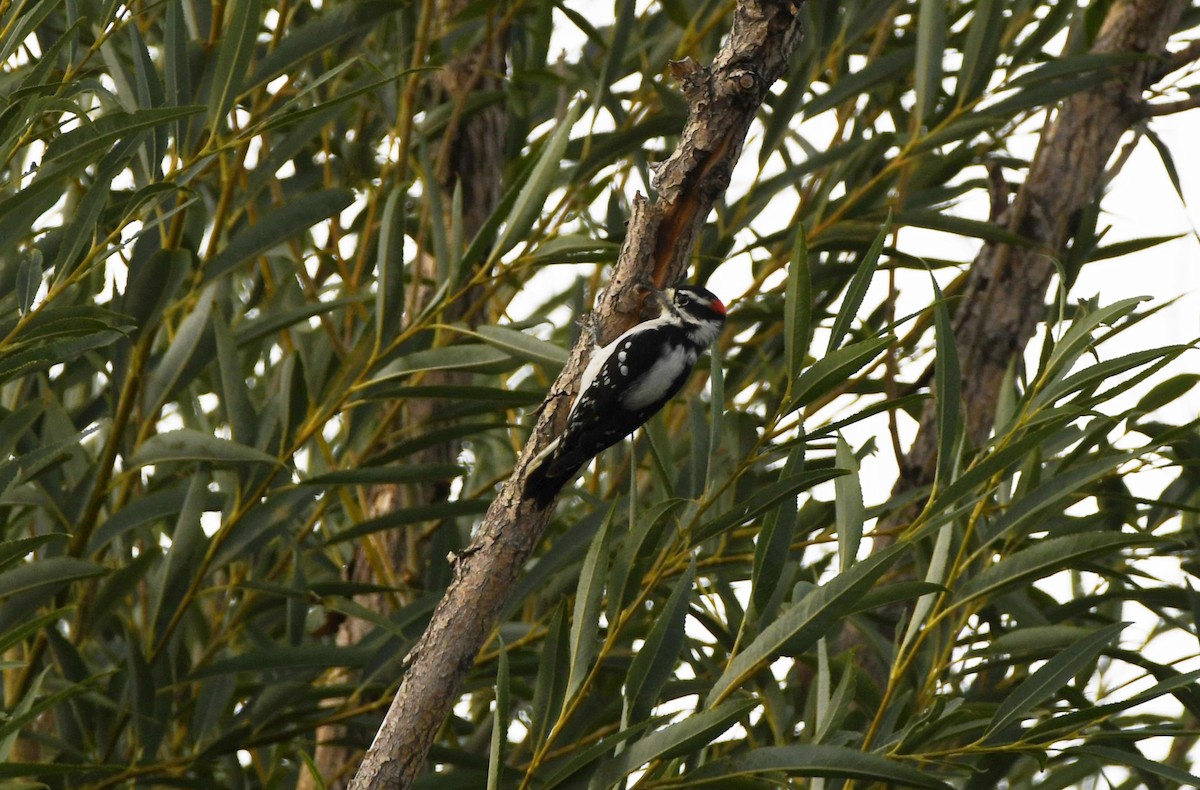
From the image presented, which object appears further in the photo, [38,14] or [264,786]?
[264,786]

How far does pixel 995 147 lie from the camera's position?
416cm

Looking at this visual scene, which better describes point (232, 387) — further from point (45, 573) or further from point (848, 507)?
point (848, 507)

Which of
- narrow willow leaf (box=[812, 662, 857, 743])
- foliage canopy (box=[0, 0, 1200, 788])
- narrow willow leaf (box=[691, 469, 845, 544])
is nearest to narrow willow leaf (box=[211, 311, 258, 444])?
foliage canopy (box=[0, 0, 1200, 788])

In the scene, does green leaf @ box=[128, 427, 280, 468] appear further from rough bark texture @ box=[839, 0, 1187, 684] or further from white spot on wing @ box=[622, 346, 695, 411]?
rough bark texture @ box=[839, 0, 1187, 684]

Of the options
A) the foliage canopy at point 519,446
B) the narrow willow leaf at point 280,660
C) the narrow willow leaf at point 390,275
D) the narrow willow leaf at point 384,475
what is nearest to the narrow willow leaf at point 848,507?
the foliage canopy at point 519,446

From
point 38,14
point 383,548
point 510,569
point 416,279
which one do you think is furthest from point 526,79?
point 510,569

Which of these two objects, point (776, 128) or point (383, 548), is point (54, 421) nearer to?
point (383, 548)

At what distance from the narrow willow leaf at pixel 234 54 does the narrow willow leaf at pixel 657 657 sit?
3.97 feet

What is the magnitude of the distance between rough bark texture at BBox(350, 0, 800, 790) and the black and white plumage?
44 mm

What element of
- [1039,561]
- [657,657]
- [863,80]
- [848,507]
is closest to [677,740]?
[657,657]

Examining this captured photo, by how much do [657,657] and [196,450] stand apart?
1.06 meters

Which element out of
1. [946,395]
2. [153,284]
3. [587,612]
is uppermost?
[153,284]

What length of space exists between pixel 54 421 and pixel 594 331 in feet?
4.08

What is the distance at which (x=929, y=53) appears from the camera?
3250 mm
